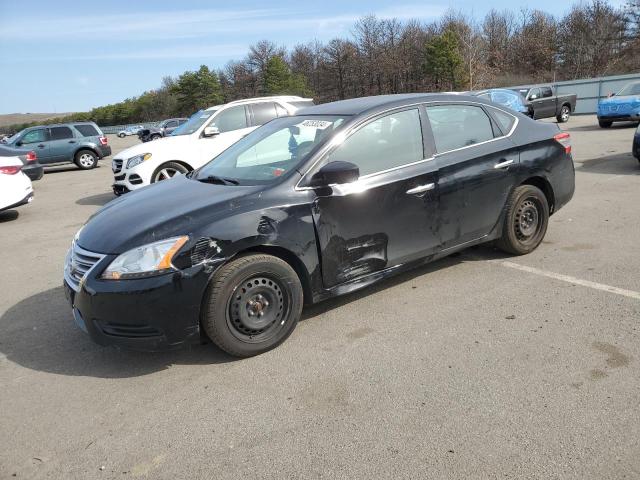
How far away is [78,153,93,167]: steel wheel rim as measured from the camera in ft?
64.5

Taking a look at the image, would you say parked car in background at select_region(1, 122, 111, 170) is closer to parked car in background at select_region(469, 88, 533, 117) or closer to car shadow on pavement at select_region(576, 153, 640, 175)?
parked car in background at select_region(469, 88, 533, 117)

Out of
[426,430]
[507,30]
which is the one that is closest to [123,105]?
[507,30]

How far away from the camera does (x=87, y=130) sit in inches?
789

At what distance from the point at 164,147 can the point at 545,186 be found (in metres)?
6.99

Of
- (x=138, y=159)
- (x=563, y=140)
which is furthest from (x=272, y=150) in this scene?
(x=138, y=159)

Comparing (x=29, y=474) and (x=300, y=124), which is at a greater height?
(x=300, y=124)

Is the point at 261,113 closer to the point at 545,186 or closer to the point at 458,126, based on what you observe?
the point at 458,126

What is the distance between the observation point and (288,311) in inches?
142

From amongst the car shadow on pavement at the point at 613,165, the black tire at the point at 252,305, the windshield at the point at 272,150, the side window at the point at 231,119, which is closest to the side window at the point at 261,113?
the side window at the point at 231,119

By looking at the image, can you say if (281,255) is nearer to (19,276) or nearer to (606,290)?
(606,290)

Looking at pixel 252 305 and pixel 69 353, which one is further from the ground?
pixel 252 305

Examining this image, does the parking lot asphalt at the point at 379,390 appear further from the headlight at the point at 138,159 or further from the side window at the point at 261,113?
the side window at the point at 261,113

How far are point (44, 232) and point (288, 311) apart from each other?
6.51 m

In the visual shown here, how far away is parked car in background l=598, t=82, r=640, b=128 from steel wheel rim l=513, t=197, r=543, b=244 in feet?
44.9
